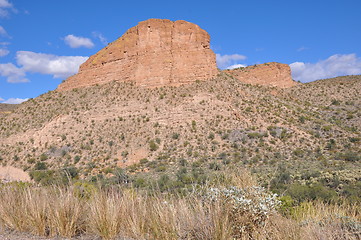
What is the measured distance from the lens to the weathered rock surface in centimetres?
5305

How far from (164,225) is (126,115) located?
2744cm

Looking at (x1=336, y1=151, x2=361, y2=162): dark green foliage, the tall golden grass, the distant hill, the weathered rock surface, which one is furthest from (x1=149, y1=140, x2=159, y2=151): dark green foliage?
the weathered rock surface

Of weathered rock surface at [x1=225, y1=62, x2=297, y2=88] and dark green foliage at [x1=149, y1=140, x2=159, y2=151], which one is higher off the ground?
weathered rock surface at [x1=225, y1=62, x2=297, y2=88]

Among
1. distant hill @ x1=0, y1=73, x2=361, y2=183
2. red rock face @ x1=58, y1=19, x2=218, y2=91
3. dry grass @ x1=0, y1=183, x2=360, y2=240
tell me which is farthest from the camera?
red rock face @ x1=58, y1=19, x2=218, y2=91

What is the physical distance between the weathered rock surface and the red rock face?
1872cm

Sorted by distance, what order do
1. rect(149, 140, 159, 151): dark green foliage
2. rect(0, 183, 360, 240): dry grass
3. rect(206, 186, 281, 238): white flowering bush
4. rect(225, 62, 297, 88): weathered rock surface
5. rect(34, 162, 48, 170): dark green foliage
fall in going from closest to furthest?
1. rect(0, 183, 360, 240): dry grass
2. rect(206, 186, 281, 238): white flowering bush
3. rect(34, 162, 48, 170): dark green foliage
4. rect(149, 140, 159, 151): dark green foliage
5. rect(225, 62, 297, 88): weathered rock surface

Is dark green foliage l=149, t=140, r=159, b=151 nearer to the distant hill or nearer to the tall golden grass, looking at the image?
the distant hill

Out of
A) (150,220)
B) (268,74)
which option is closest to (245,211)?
(150,220)

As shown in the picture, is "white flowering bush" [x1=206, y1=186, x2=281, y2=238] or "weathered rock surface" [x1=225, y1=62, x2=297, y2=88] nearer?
"white flowering bush" [x1=206, y1=186, x2=281, y2=238]

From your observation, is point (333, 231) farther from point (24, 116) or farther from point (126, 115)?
point (24, 116)

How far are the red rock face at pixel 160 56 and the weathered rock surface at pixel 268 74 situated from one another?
61.4ft

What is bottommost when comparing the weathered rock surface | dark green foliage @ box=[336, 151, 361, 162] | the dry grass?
dark green foliage @ box=[336, 151, 361, 162]

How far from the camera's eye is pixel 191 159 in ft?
77.9

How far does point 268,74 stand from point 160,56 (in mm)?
27918
